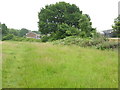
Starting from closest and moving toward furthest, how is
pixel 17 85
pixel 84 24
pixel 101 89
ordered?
pixel 101 89 < pixel 17 85 < pixel 84 24

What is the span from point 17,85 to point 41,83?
1.89 ft

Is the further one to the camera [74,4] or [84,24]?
[74,4]

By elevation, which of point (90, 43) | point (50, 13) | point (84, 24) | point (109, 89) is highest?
point (50, 13)

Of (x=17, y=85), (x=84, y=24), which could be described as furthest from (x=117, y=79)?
(x=84, y=24)

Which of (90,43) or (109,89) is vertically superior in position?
(90,43)

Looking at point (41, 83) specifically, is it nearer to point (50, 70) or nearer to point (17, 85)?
point (17, 85)

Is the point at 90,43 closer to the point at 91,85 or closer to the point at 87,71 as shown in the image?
the point at 87,71

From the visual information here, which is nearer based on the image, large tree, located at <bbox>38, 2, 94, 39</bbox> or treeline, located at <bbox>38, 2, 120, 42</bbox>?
treeline, located at <bbox>38, 2, 120, 42</bbox>

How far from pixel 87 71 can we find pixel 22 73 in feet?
6.64

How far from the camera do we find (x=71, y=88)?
3703 mm

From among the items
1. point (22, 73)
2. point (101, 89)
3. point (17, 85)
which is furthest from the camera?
point (22, 73)

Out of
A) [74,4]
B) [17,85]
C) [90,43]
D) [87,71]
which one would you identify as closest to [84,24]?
[74,4]

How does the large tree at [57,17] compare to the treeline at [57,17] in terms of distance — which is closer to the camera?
the treeline at [57,17]

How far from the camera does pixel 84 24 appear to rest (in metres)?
25.9
